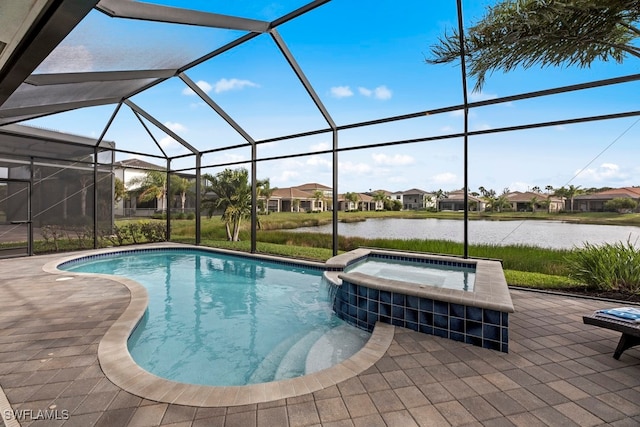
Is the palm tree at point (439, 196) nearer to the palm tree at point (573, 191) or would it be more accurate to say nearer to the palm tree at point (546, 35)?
the palm tree at point (573, 191)

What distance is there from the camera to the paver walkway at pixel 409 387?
6.92 feet

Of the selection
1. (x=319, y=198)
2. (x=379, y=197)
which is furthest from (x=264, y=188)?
(x=379, y=197)

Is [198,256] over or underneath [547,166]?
underneath

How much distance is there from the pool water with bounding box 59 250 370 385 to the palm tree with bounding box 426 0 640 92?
4.59m

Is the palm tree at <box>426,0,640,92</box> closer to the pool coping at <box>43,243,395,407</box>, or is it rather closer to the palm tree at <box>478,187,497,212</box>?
the pool coping at <box>43,243,395,407</box>

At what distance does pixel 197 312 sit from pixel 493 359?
14.7ft

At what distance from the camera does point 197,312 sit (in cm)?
528

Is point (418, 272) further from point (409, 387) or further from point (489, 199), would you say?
Result: point (489, 199)

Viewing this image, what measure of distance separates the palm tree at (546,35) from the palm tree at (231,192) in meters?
10.0

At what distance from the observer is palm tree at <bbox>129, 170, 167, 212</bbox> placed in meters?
12.4

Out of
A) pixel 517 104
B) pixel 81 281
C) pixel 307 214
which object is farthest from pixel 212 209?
pixel 517 104

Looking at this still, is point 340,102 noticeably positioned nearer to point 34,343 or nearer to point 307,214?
point 34,343

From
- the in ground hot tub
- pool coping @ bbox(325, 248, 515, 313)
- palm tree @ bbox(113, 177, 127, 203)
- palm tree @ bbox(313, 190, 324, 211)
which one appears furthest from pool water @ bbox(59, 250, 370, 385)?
palm tree @ bbox(313, 190, 324, 211)

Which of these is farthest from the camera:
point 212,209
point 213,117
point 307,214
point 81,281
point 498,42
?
point 307,214
